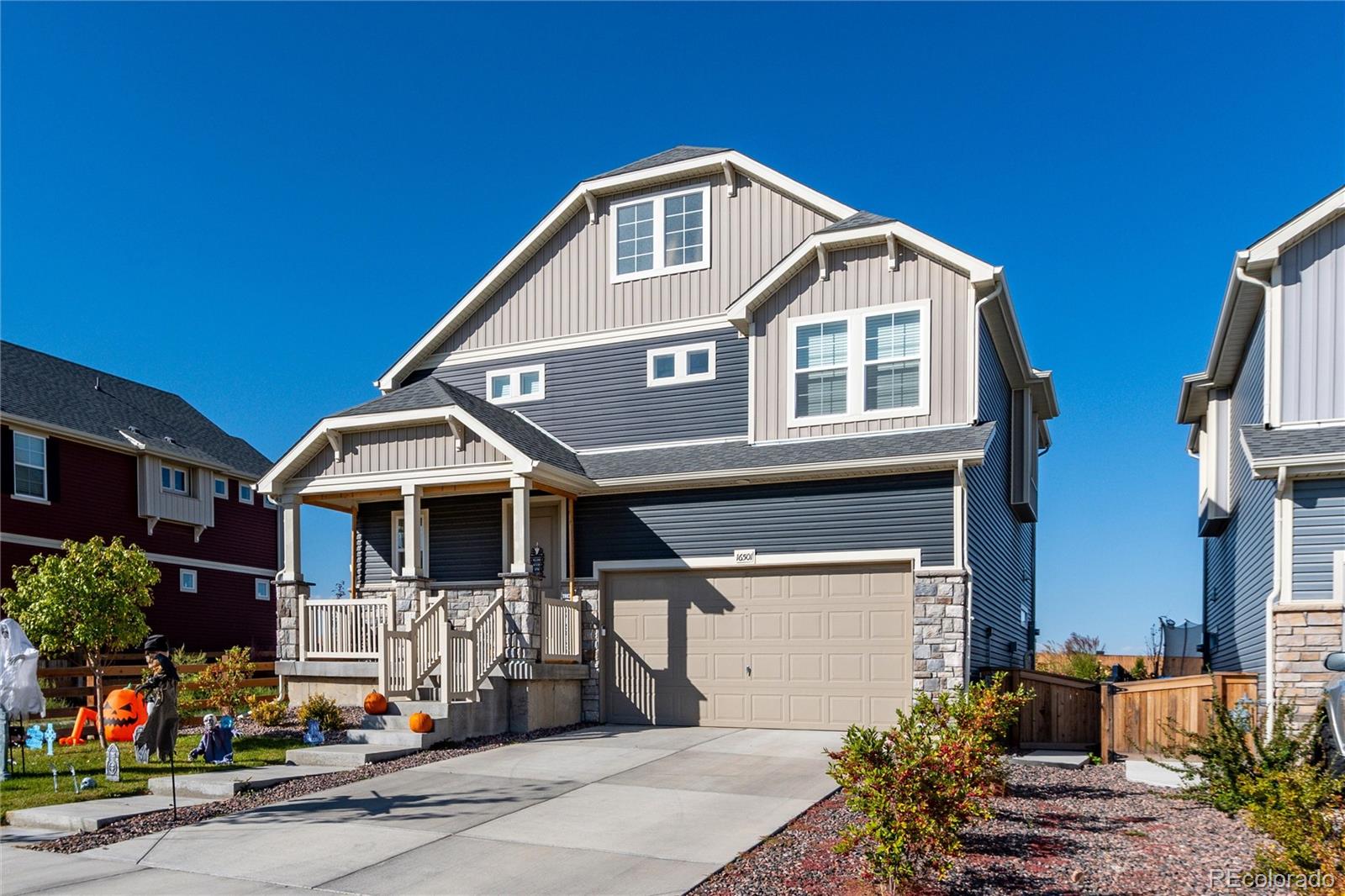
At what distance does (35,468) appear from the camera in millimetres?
22000

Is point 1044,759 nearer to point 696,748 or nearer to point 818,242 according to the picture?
point 696,748

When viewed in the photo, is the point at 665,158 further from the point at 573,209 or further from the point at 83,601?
the point at 83,601

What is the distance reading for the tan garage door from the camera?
1334cm

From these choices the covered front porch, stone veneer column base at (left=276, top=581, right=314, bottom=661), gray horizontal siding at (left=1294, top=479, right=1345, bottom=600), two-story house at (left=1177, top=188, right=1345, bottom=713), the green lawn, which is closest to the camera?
the green lawn

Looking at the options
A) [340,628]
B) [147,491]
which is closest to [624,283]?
[340,628]

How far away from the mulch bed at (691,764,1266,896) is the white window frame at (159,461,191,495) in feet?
72.2

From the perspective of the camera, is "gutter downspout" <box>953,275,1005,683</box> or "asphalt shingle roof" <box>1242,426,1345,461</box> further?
"gutter downspout" <box>953,275,1005,683</box>

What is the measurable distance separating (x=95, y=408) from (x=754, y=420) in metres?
18.4

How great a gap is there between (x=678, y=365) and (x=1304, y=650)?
8.93 metres

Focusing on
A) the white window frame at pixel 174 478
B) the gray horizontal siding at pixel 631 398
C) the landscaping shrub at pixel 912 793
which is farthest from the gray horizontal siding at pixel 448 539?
the white window frame at pixel 174 478

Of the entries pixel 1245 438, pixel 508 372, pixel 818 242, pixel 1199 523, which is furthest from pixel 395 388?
pixel 1199 523

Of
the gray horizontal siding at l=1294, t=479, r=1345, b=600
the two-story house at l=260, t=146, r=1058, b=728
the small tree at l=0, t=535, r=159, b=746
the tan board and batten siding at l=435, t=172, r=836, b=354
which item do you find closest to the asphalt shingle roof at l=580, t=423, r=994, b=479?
the two-story house at l=260, t=146, r=1058, b=728

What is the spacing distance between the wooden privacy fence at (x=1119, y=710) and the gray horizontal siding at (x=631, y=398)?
18.2 ft

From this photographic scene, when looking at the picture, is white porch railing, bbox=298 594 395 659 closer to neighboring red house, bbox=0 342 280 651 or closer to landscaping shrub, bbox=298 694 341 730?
landscaping shrub, bbox=298 694 341 730
